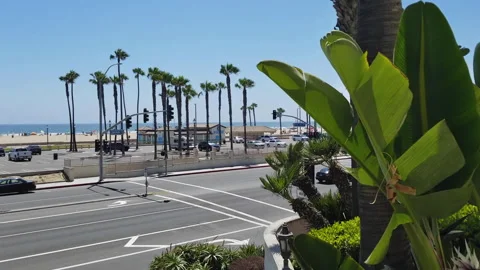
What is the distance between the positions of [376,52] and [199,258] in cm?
808

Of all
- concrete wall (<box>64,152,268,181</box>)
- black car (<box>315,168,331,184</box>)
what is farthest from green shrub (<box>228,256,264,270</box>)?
concrete wall (<box>64,152,268,181</box>)

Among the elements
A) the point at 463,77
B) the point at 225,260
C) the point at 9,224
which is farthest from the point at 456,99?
the point at 9,224

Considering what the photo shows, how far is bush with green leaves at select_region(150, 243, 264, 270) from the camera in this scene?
431 inches

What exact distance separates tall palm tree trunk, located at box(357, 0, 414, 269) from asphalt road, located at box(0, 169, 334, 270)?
9713 mm

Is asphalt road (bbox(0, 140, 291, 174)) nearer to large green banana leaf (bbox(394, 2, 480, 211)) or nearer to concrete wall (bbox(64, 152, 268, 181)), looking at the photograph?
concrete wall (bbox(64, 152, 268, 181))

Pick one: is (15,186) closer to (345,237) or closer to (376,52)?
(345,237)

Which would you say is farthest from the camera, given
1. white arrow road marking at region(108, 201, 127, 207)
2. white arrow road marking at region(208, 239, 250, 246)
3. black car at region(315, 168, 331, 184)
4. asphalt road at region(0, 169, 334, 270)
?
black car at region(315, 168, 331, 184)

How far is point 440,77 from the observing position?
3.03m

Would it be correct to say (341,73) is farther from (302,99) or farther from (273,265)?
(273,265)

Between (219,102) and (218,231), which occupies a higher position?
(219,102)

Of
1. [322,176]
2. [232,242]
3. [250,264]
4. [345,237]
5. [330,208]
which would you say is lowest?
[232,242]

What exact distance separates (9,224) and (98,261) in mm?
7958

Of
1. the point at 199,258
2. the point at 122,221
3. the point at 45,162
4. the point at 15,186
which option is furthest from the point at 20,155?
Answer: the point at 199,258

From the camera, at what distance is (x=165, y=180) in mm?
33969
